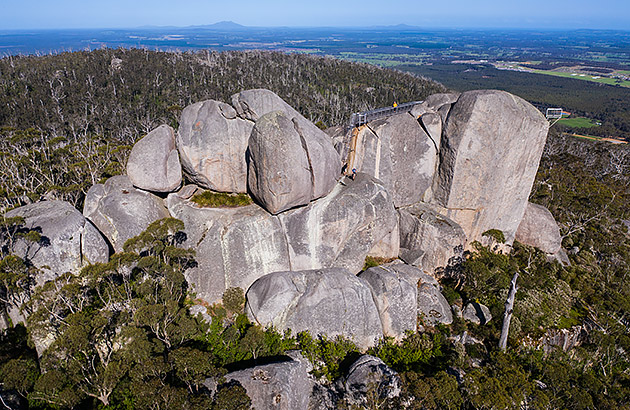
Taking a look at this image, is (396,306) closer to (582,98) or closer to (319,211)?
(319,211)

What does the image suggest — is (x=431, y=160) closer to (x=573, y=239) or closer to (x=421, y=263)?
(x=421, y=263)

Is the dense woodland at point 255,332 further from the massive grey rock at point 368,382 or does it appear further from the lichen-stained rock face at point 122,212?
the lichen-stained rock face at point 122,212

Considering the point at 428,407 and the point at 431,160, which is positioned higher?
the point at 431,160

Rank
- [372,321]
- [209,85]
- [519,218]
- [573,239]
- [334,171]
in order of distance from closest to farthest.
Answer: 1. [372,321]
2. [334,171]
3. [519,218]
4. [573,239]
5. [209,85]

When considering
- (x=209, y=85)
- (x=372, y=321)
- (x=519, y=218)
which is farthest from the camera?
(x=209, y=85)

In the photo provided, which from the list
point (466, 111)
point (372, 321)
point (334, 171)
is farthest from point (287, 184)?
point (466, 111)

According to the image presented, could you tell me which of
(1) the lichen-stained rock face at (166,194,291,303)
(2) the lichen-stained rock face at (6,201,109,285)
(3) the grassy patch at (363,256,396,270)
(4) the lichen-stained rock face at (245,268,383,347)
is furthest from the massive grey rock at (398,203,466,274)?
(2) the lichen-stained rock face at (6,201,109,285)
